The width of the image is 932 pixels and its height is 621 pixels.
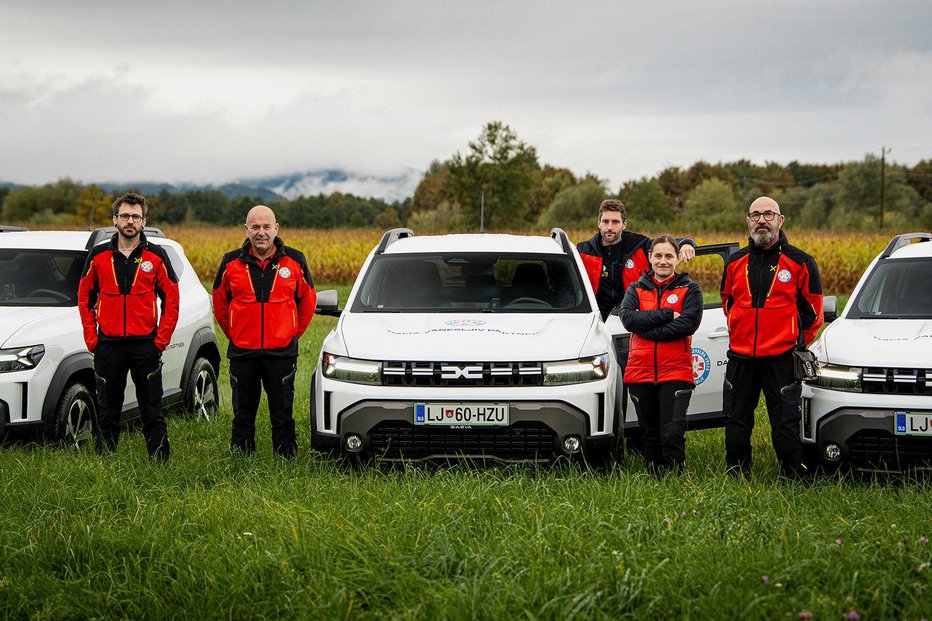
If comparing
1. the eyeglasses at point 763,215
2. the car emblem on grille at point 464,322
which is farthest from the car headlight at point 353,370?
the eyeglasses at point 763,215

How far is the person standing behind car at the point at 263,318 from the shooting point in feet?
20.7

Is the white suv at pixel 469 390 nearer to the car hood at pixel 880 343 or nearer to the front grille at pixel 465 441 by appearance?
the front grille at pixel 465 441

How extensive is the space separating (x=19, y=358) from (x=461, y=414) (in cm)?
313

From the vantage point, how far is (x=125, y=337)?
20.5 ft

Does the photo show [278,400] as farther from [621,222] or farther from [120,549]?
[621,222]

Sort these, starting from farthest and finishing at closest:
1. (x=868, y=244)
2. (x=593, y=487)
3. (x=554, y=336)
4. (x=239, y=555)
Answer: (x=868, y=244) < (x=554, y=336) < (x=593, y=487) < (x=239, y=555)

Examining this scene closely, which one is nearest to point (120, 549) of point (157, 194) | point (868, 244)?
point (868, 244)

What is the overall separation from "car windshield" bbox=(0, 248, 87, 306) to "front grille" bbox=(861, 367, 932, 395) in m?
5.74

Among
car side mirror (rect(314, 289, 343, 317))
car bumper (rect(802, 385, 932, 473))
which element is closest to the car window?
car side mirror (rect(314, 289, 343, 317))

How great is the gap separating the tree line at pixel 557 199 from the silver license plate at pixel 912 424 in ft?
124

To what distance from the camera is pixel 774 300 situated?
5.83 meters

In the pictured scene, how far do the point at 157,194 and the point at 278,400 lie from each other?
129 m

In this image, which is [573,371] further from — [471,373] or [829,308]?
[829,308]

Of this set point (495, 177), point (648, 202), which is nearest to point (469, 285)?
point (495, 177)
